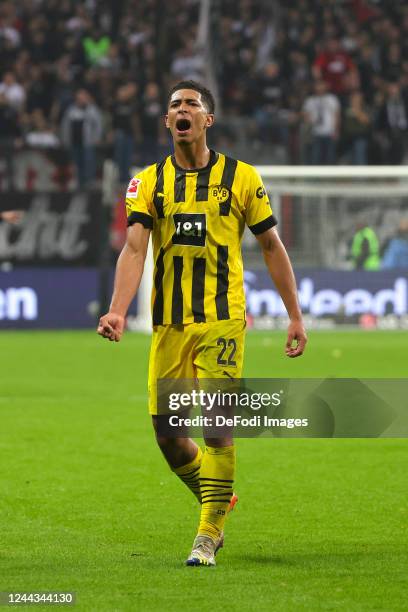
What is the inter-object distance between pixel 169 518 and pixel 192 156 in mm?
1973

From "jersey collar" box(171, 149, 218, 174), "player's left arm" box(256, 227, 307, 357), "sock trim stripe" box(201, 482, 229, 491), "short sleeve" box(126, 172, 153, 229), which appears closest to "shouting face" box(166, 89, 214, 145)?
"jersey collar" box(171, 149, 218, 174)

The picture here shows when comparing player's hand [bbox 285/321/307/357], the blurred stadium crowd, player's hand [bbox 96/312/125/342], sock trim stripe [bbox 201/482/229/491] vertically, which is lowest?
sock trim stripe [bbox 201/482/229/491]

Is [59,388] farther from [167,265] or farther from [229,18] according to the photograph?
[229,18]

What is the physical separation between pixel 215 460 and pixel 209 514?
23cm

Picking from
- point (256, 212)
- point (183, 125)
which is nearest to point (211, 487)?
point (256, 212)

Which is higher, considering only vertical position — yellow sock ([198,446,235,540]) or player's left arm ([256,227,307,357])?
player's left arm ([256,227,307,357])

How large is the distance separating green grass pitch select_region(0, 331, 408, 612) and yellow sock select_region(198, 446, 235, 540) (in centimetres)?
16

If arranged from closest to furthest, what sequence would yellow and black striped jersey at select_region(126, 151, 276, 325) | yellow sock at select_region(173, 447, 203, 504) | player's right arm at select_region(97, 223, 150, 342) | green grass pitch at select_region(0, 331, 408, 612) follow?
1. green grass pitch at select_region(0, 331, 408, 612)
2. player's right arm at select_region(97, 223, 150, 342)
3. yellow and black striped jersey at select_region(126, 151, 276, 325)
4. yellow sock at select_region(173, 447, 203, 504)

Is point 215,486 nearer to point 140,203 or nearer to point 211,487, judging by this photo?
point 211,487

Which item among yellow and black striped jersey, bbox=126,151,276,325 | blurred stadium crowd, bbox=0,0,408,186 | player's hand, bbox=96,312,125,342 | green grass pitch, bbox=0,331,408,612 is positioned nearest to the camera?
green grass pitch, bbox=0,331,408,612

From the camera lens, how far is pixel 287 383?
5.62 metres

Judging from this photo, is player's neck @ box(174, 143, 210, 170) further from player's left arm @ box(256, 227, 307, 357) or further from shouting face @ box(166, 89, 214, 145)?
player's left arm @ box(256, 227, 307, 357)

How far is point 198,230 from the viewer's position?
579 cm

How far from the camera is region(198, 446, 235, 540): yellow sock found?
5.73m
